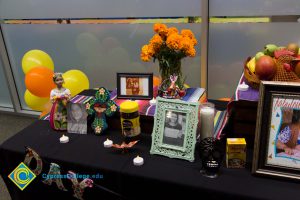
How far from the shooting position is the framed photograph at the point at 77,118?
1.47 m

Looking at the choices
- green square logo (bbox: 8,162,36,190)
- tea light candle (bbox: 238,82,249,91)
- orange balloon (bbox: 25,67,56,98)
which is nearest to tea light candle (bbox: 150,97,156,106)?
tea light candle (bbox: 238,82,249,91)

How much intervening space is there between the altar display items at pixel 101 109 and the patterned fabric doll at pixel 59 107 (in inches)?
5.6

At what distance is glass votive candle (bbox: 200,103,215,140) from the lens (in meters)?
1.23

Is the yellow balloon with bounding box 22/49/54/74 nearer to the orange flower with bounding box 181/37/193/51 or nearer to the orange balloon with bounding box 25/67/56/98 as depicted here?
the orange balloon with bounding box 25/67/56/98

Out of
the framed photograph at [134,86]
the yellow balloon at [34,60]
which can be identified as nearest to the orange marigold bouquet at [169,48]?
the framed photograph at [134,86]

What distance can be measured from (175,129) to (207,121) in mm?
142

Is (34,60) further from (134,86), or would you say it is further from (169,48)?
(169,48)

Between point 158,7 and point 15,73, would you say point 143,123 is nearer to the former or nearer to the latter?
point 158,7

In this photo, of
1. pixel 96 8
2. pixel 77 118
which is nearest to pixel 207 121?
pixel 77 118

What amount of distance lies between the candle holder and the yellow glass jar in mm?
294

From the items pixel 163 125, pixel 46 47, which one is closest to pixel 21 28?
pixel 46 47

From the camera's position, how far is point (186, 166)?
3.85 feet

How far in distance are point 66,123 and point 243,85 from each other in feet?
2.94

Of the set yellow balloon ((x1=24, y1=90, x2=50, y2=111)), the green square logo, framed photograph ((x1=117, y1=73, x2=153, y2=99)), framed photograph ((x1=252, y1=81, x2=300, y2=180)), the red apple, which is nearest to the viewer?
framed photograph ((x1=252, y1=81, x2=300, y2=180))
